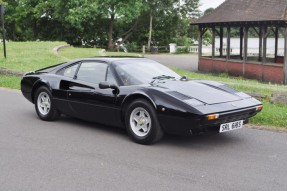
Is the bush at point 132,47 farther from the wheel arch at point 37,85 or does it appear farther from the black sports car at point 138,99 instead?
the black sports car at point 138,99

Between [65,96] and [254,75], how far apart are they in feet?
60.0

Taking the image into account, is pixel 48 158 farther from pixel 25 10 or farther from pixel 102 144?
pixel 25 10

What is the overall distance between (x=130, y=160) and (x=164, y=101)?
3.39 feet

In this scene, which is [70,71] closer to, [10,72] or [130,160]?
[130,160]

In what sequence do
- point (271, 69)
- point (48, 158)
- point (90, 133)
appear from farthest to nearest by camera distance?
point (271, 69) → point (90, 133) → point (48, 158)

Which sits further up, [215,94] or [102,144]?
[215,94]

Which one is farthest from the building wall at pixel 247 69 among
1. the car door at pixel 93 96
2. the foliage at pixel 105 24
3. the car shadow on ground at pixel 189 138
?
the car door at pixel 93 96

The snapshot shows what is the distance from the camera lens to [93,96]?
284 inches

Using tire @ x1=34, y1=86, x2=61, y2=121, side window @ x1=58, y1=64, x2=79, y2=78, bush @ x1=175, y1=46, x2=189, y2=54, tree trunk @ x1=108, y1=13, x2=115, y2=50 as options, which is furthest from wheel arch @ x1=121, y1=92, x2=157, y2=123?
bush @ x1=175, y1=46, x2=189, y2=54

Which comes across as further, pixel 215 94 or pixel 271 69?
pixel 271 69

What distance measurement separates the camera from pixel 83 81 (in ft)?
24.7

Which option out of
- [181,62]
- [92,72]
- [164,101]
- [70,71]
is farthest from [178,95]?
[181,62]

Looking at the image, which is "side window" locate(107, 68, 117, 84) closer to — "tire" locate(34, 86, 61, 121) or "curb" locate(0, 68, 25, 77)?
"tire" locate(34, 86, 61, 121)

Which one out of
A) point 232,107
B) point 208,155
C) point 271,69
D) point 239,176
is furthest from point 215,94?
point 271,69
